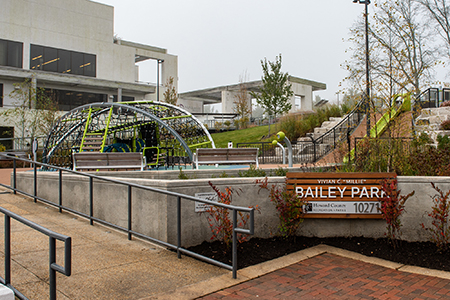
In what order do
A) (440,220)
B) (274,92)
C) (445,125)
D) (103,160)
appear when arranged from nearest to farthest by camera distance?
(440,220)
(103,160)
(445,125)
(274,92)

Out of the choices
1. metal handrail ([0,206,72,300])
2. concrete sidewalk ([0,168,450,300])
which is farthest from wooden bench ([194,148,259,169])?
metal handrail ([0,206,72,300])

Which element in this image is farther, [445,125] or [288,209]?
[445,125]

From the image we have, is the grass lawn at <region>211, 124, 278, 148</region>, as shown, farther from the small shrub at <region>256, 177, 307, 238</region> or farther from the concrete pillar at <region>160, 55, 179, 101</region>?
the small shrub at <region>256, 177, 307, 238</region>

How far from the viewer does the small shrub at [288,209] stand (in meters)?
6.50

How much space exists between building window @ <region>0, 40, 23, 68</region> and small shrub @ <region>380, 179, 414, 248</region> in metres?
39.1

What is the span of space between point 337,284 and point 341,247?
174cm

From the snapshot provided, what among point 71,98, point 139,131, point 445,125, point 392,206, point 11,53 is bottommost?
point 392,206

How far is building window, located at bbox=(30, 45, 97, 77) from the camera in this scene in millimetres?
38403

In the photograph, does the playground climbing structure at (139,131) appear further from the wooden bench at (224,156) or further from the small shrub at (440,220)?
the small shrub at (440,220)

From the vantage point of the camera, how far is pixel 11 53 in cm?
3694

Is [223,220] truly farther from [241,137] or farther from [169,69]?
[169,69]

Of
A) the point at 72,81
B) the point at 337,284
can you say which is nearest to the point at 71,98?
the point at 72,81

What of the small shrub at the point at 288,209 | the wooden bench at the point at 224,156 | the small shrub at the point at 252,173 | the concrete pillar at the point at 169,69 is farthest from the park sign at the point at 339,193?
the concrete pillar at the point at 169,69

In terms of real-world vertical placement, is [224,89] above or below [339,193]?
above
